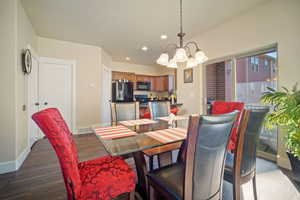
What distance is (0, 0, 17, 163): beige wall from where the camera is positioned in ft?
6.72

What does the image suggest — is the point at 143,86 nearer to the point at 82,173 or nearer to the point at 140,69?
the point at 140,69

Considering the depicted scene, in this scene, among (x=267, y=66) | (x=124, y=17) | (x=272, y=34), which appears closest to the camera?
(x=272, y=34)

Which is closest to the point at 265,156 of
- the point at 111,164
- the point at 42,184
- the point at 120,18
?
the point at 111,164

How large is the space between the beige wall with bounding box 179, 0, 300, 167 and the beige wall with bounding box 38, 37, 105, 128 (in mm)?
3550

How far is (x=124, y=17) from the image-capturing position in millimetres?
2812

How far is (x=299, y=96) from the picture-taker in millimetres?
1506

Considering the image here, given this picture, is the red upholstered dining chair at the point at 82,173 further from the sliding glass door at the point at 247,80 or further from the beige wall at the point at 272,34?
the sliding glass door at the point at 247,80

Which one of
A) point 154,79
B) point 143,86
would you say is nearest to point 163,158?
point 143,86

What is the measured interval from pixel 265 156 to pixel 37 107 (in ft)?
17.0

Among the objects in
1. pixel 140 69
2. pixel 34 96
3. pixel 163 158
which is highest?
pixel 140 69

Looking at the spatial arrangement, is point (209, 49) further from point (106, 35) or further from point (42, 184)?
point (42, 184)

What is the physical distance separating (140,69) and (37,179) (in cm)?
569

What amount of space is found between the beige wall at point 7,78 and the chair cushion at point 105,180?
176 cm

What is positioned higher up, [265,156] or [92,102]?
[92,102]
